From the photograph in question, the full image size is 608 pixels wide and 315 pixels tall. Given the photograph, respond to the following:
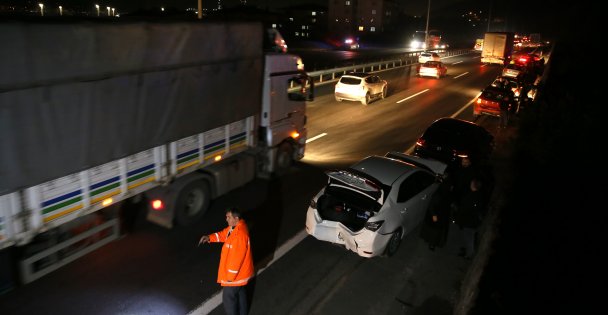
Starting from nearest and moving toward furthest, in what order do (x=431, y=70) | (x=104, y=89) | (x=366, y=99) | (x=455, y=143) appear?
(x=104, y=89), (x=455, y=143), (x=366, y=99), (x=431, y=70)

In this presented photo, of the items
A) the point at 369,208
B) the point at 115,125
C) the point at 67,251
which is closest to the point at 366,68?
the point at 369,208

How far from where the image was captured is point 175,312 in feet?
21.2

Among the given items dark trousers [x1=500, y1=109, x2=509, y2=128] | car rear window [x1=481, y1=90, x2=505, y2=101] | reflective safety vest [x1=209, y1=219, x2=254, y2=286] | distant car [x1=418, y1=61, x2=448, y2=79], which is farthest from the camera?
distant car [x1=418, y1=61, x2=448, y2=79]

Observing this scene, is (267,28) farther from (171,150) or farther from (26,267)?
(26,267)

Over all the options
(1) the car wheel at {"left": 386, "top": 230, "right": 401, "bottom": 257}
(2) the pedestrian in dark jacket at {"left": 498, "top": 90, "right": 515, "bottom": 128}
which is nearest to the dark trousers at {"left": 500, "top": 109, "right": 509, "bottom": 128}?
(2) the pedestrian in dark jacket at {"left": 498, "top": 90, "right": 515, "bottom": 128}

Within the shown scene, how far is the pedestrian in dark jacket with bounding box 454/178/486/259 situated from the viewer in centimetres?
782

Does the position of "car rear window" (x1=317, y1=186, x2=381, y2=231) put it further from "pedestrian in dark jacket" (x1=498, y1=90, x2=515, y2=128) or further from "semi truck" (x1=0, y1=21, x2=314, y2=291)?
"pedestrian in dark jacket" (x1=498, y1=90, x2=515, y2=128)

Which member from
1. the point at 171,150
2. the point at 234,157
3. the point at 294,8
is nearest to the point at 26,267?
the point at 171,150

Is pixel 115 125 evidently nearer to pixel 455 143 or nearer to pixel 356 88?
pixel 455 143

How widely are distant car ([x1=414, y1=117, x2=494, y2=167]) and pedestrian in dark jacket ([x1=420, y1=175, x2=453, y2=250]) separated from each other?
4.61 m

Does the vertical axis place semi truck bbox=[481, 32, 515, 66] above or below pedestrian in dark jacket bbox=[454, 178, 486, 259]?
above

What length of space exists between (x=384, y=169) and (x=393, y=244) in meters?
1.39

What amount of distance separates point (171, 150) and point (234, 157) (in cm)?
220

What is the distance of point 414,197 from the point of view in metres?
8.32
